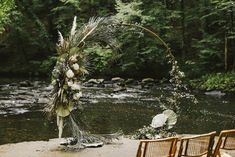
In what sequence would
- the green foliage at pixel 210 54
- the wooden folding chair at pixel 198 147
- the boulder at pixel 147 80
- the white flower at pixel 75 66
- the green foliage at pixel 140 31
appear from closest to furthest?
the wooden folding chair at pixel 198 147 → the white flower at pixel 75 66 → the green foliage at pixel 210 54 → the boulder at pixel 147 80 → the green foliage at pixel 140 31

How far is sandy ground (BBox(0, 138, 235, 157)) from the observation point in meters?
10.0

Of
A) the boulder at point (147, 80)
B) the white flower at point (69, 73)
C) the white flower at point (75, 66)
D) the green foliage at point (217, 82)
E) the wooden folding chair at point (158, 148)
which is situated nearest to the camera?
the wooden folding chair at point (158, 148)

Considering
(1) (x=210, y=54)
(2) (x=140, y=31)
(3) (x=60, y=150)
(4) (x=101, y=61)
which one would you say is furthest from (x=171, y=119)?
(4) (x=101, y=61)

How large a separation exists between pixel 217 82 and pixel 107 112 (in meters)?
9.60

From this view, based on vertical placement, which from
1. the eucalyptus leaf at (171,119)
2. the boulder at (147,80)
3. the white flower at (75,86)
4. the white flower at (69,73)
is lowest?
the boulder at (147,80)

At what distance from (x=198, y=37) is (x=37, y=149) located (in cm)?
2380

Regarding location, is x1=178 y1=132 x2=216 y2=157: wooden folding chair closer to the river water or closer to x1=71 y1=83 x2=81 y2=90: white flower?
x1=71 y1=83 x2=81 y2=90: white flower

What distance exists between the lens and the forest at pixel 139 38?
95.5 feet

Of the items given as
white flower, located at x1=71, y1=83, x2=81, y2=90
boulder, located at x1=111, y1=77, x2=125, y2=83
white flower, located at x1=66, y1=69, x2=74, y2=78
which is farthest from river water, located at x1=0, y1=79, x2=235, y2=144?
boulder, located at x1=111, y1=77, x2=125, y2=83

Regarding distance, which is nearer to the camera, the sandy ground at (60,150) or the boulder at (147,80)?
the sandy ground at (60,150)

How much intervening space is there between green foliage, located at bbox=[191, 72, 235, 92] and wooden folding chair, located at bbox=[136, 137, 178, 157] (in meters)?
18.1

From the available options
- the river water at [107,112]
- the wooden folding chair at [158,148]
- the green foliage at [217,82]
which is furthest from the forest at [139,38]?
the wooden folding chair at [158,148]

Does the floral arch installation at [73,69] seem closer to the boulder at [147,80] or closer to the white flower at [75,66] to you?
the white flower at [75,66]

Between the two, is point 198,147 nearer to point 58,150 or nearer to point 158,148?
point 158,148
